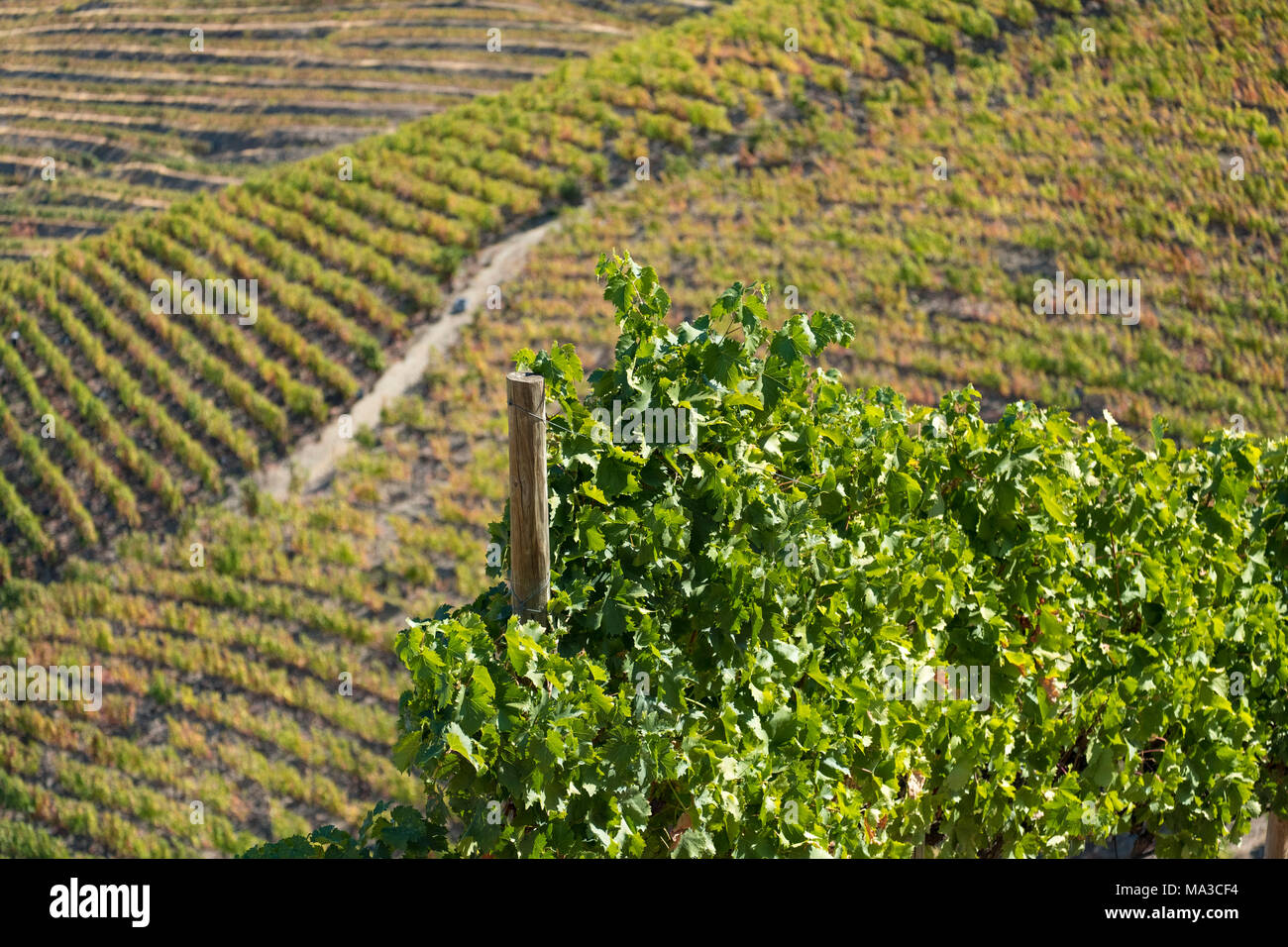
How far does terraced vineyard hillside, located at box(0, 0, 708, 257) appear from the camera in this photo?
904 inches

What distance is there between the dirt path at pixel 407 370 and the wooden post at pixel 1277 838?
1036 centimetres

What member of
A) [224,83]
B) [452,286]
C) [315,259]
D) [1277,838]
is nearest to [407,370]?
[452,286]

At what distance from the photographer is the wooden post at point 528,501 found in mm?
4137

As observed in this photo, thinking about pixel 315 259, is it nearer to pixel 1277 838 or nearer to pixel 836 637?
pixel 836 637

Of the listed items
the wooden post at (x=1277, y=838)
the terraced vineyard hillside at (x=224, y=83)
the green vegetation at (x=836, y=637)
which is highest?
the terraced vineyard hillside at (x=224, y=83)

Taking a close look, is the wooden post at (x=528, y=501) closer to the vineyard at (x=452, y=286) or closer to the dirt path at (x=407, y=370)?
the vineyard at (x=452, y=286)

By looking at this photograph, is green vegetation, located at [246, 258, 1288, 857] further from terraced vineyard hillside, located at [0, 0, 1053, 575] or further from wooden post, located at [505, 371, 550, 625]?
terraced vineyard hillside, located at [0, 0, 1053, 575]

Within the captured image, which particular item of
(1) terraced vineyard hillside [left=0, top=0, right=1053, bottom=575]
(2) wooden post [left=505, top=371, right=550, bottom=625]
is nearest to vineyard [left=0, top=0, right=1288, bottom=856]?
(1) terraced vineyard hillside [left=0, top=0, right=1053, bottom=575]

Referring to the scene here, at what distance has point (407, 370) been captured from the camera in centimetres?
1556

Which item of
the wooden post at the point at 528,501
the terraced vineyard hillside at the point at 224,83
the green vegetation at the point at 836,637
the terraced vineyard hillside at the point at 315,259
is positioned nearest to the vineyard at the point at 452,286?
the terraced vineyard hillside at the point at 315,259

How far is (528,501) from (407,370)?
11.8m

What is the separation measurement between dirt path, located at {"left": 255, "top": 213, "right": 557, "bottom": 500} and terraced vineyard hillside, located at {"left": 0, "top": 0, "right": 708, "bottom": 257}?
23.0 ft

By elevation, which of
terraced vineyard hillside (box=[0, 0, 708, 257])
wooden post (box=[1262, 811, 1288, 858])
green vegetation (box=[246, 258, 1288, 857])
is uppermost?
terraced vineyard hillside (box=[0, 0, 708, 257])

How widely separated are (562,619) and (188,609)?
9494 millimetres
